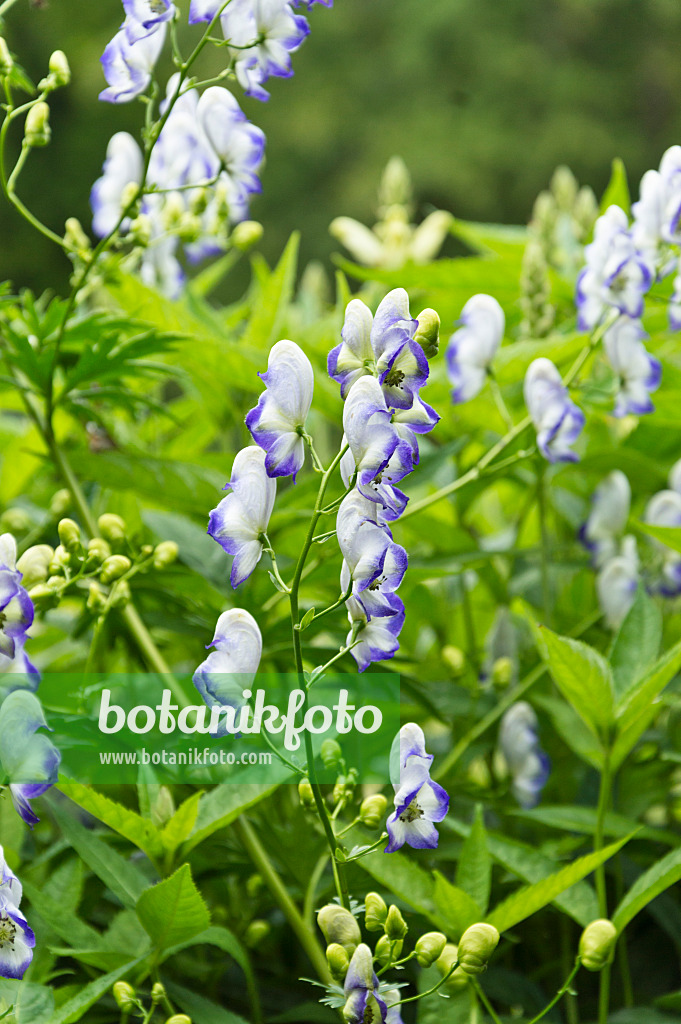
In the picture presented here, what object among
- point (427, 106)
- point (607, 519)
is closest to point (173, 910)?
point (607, 519)

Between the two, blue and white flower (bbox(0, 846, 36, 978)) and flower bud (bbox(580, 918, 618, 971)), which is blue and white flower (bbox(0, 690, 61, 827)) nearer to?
blue and white flower (bbox(0, 846, 36, 978))

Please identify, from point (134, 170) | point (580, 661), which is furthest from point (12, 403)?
point (580, 661)

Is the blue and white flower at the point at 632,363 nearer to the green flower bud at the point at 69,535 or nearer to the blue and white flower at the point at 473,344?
the blue and white flower at the point at 473,344

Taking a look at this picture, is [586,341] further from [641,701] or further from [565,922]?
[565,922]

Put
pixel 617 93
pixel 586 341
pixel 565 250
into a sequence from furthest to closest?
pixel 617 93, pixel 565 250, pixel 586 341

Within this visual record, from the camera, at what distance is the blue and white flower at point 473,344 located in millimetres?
1092

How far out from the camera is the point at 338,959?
2.06 feet

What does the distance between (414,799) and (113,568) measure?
12.5 inches

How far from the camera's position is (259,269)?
55.2 inches

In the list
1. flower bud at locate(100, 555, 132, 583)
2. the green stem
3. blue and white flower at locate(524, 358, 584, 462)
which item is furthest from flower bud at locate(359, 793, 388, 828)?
blue and white flower at locate(524, 358, 584, 462)

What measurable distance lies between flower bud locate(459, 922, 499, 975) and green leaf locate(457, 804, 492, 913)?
0.11 meters

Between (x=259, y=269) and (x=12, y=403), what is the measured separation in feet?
1.24

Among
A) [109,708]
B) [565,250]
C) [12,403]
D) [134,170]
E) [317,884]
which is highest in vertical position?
[134,170]

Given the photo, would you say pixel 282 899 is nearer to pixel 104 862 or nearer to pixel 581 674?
pixel 104 862
